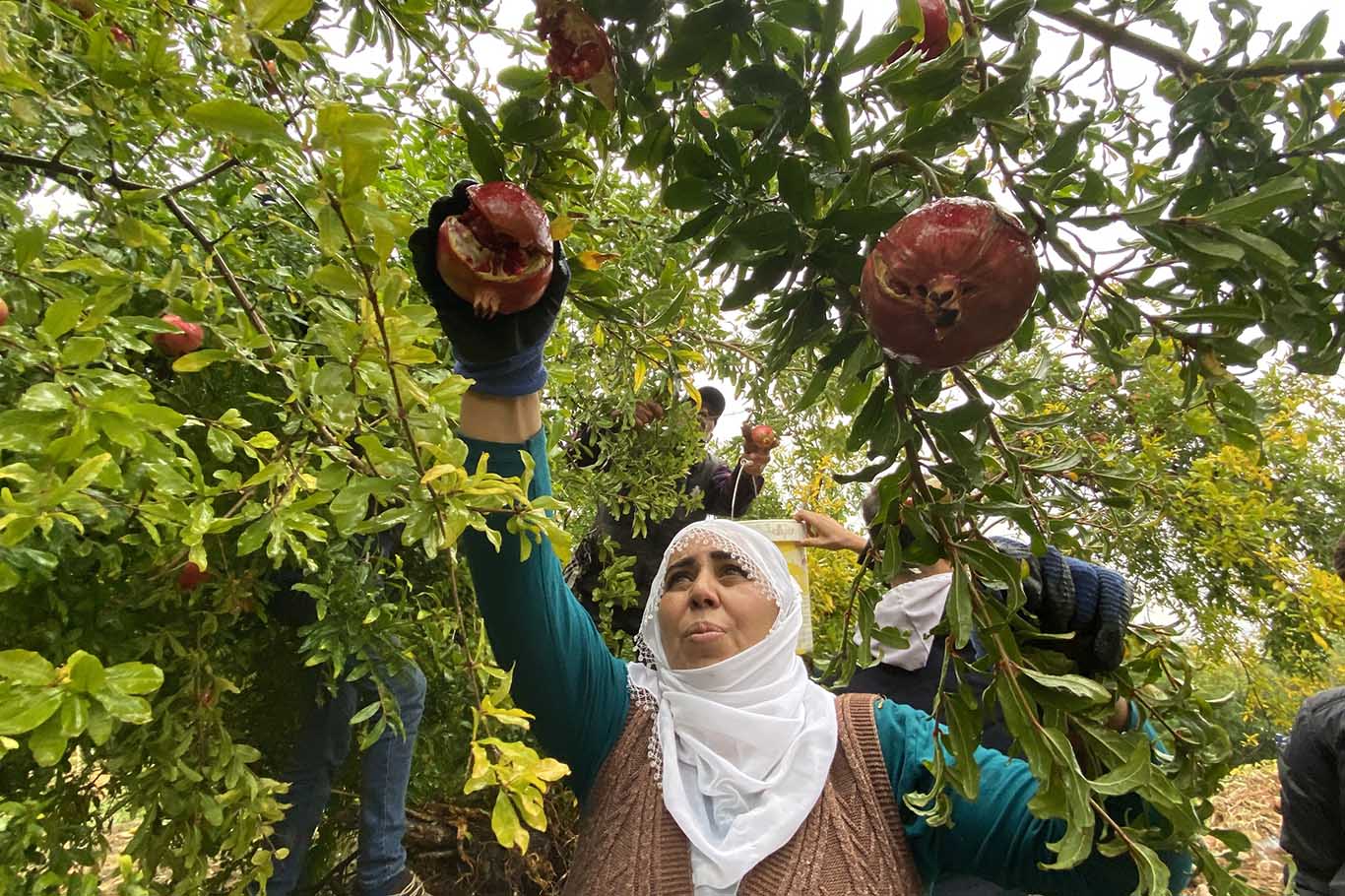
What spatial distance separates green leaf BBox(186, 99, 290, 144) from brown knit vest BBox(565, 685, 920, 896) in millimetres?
1136

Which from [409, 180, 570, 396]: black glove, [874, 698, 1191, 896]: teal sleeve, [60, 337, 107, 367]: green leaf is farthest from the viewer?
[874, 698, 1191, 896]: teal sleeve

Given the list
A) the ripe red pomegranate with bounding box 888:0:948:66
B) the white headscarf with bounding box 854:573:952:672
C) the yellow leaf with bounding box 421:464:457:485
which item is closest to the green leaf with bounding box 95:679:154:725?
the yellow leaf with bounding box 421:464:457:485

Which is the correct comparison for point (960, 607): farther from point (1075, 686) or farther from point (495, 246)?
point (495, 246)

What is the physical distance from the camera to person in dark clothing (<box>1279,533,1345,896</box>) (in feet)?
6.08

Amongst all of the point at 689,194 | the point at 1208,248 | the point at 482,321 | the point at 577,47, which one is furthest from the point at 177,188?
the point at 1208,248

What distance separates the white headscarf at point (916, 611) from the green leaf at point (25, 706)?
67.5 inches

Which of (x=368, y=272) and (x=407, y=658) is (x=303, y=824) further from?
(x=368, y=272)

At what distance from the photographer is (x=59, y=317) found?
0.72 meters

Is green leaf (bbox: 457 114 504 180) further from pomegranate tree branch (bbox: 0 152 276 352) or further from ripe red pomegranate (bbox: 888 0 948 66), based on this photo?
ripe red pomegranate (bbox: 888 0 948 66)

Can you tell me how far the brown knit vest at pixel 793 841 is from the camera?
45.9 inches

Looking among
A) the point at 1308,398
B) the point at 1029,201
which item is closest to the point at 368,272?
the point at 1029,201

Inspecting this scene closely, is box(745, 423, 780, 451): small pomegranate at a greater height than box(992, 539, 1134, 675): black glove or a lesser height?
greater

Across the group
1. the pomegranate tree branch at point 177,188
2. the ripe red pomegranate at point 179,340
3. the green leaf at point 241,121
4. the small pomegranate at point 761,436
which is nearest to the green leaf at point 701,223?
the green leaf at point 241,121

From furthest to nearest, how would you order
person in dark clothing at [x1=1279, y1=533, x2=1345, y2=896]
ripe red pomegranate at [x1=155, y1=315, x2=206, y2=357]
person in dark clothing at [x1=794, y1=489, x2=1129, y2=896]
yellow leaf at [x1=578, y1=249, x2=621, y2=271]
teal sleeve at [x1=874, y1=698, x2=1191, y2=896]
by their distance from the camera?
person in dark clothing at [x1=1279, y1=533, x2=1345, y2=896] < person in dark clothing at [x1=794, y1=489, x2=1129, y2=896] < ripe red pomegranate at [x1=155, y1=315, x2=206, y2=357] < teal sleeve at [x1=874, y1=698, x2=1191, y2=896] < yellow leaf at [x1=578, y1=249, x2=621, y2=271]
